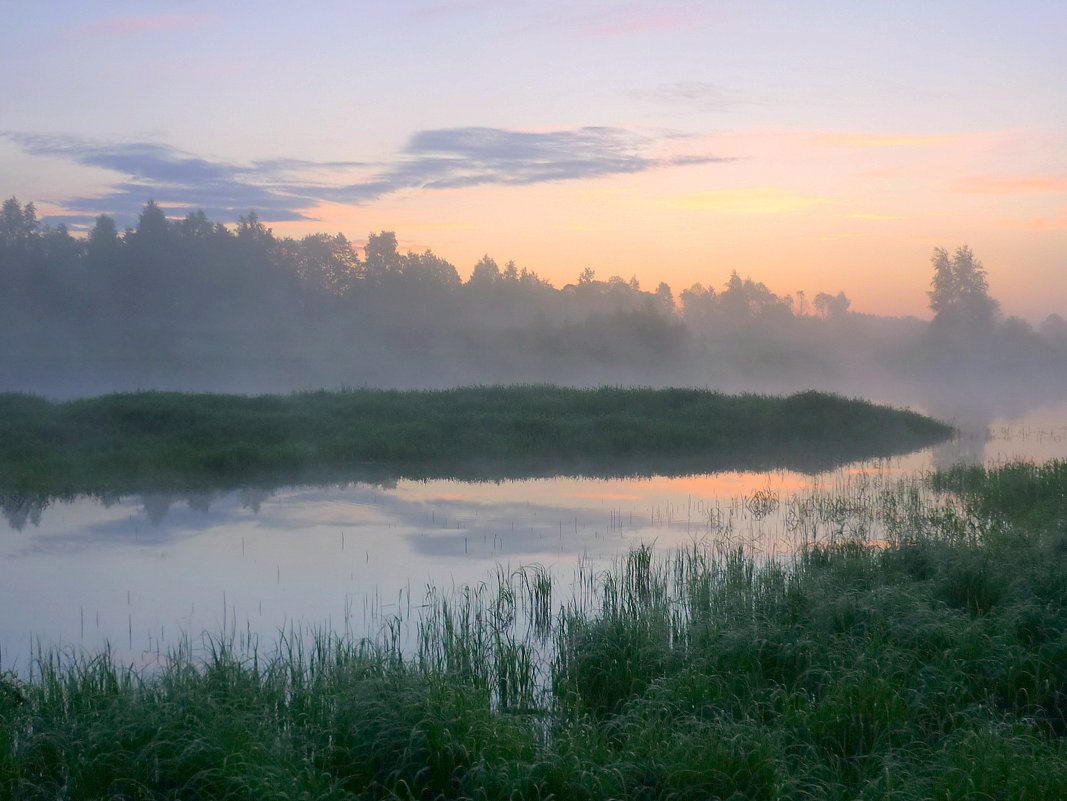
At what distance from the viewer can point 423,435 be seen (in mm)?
27234

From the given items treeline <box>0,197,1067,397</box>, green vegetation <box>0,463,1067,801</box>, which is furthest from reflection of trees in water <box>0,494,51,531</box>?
treeline <box>0,197,1067,397</box>

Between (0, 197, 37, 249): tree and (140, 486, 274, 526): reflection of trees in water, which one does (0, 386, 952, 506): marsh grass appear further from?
(0, 197, 37, 249): tree

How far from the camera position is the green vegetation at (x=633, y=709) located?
5.23 m

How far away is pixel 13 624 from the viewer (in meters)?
10.0

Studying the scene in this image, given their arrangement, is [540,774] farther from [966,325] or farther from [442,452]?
[966,325]

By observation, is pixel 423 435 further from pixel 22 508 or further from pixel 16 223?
pixel 16 223

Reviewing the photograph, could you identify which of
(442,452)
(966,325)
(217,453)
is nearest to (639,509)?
(442,452)

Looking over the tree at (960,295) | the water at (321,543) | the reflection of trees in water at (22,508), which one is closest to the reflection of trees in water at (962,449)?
the water at (321,543)

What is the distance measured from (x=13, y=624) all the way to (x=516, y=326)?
284 feet

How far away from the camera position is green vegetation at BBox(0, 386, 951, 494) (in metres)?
22.5

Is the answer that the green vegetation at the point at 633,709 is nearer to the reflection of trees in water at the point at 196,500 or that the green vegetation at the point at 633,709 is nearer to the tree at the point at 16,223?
the reflection of trees in water at the point at 196,500

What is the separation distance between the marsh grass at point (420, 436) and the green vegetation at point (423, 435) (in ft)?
0.19

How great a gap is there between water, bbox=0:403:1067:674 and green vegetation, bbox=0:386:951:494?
2524mm

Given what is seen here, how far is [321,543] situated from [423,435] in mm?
12717
